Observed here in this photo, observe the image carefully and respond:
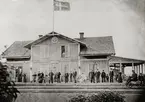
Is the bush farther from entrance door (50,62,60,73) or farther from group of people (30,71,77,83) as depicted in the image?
entrance door (50,62,60,73)

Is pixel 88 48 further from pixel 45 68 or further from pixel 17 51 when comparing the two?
pixel 17 51

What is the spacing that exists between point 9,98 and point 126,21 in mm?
1872

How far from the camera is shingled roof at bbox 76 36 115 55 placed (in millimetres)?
4703

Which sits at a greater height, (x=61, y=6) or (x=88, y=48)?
(x=61, y=6)

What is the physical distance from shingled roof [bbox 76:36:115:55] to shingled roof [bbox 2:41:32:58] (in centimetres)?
79

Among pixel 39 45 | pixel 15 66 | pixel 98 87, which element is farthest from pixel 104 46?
pixel 15 66

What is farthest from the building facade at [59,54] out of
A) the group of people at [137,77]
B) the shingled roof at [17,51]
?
the group of people at [137,77]

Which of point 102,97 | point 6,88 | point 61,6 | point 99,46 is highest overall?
point 61,6

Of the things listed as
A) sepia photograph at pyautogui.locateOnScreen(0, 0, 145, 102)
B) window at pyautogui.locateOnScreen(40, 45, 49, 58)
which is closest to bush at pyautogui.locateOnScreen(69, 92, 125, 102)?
sepia photograph at pyautogui.locateOnScreen(0, 0, 145, 102)

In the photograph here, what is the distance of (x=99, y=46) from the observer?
4.95 m

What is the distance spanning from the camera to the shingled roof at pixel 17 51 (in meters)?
4.83

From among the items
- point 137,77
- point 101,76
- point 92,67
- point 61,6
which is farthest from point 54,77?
point 137,77

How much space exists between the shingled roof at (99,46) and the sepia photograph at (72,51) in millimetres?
13

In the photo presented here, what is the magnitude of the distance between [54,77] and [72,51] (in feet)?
1.43
